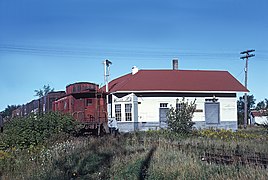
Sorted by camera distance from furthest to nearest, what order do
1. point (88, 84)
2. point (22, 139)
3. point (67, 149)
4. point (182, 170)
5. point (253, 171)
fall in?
point (88, 84) < point (22, 139) < point (67, 149) < point (182, 170) < point (253, 171)

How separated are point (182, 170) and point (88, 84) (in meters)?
19.5

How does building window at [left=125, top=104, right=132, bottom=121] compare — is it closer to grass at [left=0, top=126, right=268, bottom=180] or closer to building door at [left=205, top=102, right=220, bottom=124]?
building door at [left=205, top=102, right=220, bottom=124]

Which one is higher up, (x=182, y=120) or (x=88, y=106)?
(x=88, y=106)

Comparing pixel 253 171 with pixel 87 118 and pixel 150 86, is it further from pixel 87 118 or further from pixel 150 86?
pixel 150 86

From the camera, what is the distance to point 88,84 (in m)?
28.3

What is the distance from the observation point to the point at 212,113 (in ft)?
115

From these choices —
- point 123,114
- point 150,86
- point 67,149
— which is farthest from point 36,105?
point 67,149

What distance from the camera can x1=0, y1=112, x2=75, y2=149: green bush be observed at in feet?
52.1

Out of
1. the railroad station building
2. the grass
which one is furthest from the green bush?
the railroad station building

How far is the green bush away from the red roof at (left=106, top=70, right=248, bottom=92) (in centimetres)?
1527

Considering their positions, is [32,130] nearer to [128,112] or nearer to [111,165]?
[111,165]

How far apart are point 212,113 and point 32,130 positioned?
22299mm

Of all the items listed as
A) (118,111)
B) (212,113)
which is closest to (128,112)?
(118,111)

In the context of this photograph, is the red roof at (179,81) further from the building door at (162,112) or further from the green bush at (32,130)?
the green bush at (32,130)
